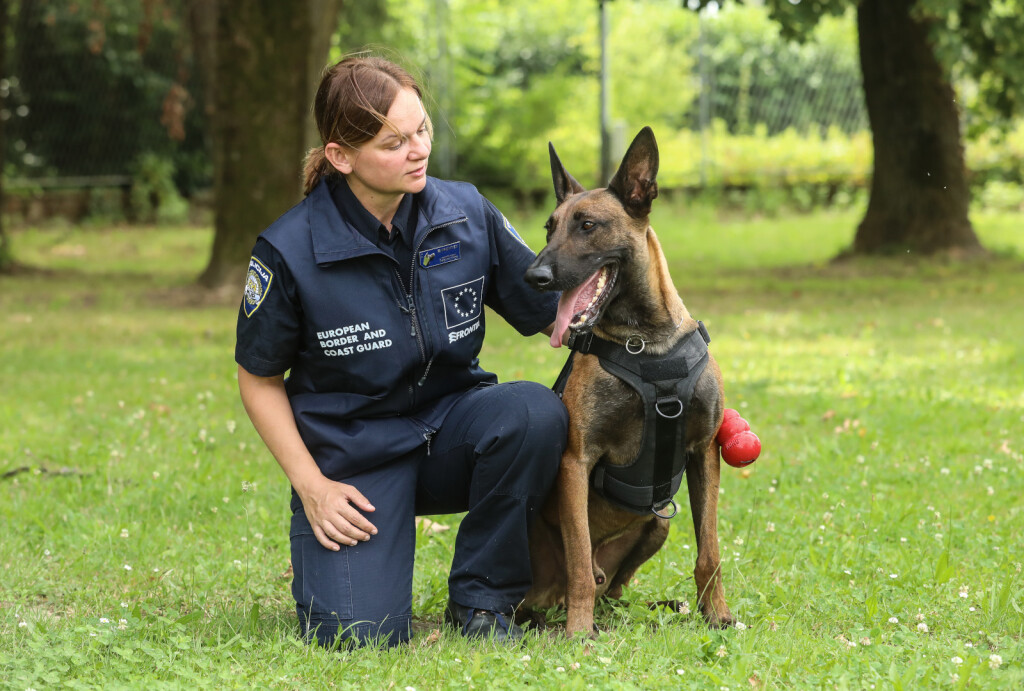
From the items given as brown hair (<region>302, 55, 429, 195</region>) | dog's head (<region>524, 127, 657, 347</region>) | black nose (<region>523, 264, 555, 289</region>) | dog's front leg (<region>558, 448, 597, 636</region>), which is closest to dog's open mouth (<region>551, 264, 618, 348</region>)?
dog's head (<region>524, 127, 657, 347</region>)

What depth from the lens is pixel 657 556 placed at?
165 inches

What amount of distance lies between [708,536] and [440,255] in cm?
125

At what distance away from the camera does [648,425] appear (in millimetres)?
3230

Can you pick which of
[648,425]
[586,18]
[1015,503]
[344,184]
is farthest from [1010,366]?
[586,18]

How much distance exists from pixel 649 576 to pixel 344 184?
1815 mm

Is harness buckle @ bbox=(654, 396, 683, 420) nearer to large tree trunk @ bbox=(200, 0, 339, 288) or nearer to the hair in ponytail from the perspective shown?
the hair in ponytail

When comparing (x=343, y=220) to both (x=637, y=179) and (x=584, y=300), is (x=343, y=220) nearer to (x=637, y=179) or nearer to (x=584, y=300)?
(x=584, y=300)

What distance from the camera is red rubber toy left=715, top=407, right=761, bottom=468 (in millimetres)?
3297

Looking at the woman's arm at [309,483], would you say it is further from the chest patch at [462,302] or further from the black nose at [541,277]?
the black nose at [541,277]

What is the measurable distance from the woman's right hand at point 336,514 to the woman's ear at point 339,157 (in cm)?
100

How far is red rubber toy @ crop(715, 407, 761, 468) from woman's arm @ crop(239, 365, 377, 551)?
1142 mm

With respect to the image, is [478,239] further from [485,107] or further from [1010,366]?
[485,107]

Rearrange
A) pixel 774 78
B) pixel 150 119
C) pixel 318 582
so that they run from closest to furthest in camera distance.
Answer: pixel 318 582, pixel 150 119, pixel 774 78

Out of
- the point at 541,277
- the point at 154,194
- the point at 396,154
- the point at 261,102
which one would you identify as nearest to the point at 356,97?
the point at 396,154
